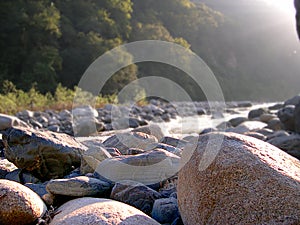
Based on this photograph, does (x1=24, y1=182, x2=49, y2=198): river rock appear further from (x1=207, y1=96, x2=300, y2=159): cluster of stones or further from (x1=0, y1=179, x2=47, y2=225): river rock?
(x1=207, y1=96, x2=300, y2=159): cluster of stones

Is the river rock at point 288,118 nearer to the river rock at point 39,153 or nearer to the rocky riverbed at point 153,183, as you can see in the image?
the rocky riverbed at point 153,183

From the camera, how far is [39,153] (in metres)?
3.29

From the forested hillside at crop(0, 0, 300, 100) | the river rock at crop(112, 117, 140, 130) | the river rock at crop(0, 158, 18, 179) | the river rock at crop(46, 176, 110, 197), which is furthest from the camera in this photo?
the forested hillside at crop(0, 0, 300, 100)

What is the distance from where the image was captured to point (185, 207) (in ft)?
7.23

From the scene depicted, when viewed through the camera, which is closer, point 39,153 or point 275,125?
point 39,153

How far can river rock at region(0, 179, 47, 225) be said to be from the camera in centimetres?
219

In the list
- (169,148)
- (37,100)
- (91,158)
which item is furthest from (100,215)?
(37,100)

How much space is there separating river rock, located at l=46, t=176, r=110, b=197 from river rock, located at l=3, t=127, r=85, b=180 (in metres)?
0.71

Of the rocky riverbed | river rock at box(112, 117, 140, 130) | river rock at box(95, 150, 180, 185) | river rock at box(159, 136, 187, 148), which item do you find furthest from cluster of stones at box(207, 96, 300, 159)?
river rock at box(95, 150, 180, 185)

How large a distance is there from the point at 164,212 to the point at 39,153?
1.33m

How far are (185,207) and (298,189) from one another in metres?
0.62

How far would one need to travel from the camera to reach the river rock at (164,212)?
8.16ft

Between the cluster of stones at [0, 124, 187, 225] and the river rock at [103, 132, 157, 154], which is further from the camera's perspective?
the river rock at [103, 132, 157, 154]

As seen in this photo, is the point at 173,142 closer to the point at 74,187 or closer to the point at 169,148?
the point at 169,148
